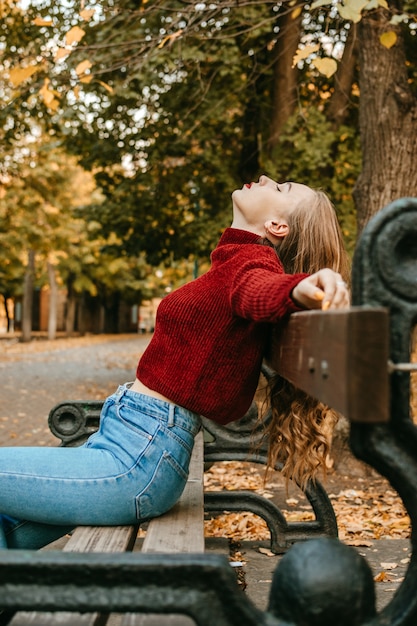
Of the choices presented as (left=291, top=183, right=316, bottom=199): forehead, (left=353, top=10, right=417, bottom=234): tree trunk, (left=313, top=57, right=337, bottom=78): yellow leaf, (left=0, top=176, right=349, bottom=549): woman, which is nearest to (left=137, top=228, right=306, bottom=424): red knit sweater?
(left=0, top=176, right=349, bottom=549): woman

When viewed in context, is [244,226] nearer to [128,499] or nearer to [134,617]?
[128,499]

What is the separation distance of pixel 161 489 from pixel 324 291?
1016 mm

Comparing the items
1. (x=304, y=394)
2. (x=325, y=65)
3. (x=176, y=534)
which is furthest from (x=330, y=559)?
(x=325, y=65)

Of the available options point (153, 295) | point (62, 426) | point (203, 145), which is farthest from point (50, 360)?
point (153, 295)

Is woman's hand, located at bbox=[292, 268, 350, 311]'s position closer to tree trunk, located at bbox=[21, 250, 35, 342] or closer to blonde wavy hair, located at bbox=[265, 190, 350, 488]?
blonde wavy hair, located at bbox=[265, 190, 350, 488]

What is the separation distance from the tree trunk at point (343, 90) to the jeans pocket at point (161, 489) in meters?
8.19

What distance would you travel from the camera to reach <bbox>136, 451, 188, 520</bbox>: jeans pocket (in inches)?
95.2

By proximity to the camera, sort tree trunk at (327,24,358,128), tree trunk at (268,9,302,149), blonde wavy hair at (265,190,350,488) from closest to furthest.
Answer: blonde wavy hair at (265,190,350,488) → tree trunk at (327,24,358,128) → tree trunk at (268,9,302,149)

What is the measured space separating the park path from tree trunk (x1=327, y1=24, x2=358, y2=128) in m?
5.60

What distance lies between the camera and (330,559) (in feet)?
4.75

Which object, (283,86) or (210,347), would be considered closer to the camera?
(210,347)

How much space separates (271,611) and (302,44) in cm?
1030

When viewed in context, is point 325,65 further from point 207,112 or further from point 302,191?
point 207,112

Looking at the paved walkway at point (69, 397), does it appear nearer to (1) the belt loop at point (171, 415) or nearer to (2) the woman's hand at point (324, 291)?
(1) the belt loop at point (171, 415)
